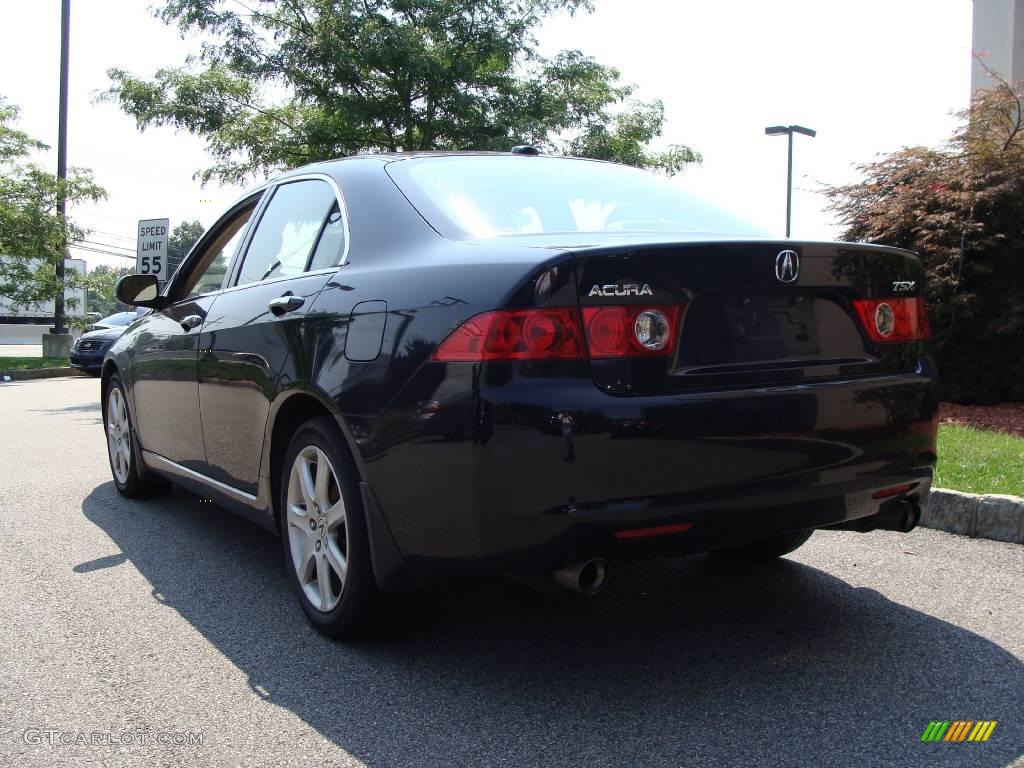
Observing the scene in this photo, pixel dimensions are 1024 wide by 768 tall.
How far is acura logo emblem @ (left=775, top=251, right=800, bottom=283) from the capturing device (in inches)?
111

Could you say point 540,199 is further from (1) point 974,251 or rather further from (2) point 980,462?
(1) point 974,251

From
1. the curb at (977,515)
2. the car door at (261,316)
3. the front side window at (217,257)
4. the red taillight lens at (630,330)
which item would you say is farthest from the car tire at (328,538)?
the curb at (977,515)

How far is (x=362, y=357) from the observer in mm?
2977

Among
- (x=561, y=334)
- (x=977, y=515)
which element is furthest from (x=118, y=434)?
(x=977, y=515)

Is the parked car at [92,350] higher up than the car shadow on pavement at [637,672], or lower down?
higher up

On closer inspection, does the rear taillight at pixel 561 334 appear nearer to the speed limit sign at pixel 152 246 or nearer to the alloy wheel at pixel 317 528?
the alloy wheel at pixel 317 528

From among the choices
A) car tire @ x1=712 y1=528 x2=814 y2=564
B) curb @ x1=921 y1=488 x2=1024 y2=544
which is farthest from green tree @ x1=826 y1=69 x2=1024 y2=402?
car tire @ x1=712 y1=528 x2=814 y2=564

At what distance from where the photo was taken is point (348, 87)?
1407 centimetres

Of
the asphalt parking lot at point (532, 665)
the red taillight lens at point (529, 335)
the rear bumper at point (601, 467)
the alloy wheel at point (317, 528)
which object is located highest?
the red taillight lens at point (529, 335)

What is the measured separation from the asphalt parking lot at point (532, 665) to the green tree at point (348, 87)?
1041 centimetres

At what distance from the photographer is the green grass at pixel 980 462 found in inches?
199

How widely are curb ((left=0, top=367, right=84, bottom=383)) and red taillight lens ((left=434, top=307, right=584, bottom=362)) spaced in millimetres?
18455

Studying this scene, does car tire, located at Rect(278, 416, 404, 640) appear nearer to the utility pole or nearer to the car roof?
the car roof

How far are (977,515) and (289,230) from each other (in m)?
3.45
